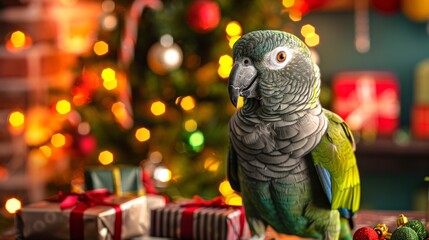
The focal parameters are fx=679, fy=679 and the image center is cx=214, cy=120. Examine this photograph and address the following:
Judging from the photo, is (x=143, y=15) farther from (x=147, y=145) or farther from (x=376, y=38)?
(x=376, y=38)

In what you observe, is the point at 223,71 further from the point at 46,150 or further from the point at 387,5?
the point at 387,5

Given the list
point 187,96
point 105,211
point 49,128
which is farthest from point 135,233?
point 49,128

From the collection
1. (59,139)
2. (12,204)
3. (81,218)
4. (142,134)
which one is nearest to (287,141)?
(81,218)

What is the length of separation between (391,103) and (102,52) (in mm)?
1508

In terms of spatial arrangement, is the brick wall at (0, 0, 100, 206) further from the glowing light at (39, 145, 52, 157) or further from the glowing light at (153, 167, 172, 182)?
the glowing light at (153, 167, 172, 182)

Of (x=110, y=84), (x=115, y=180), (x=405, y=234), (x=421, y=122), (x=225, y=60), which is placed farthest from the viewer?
(x=421, y=122)

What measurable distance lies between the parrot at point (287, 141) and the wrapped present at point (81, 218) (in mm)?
266

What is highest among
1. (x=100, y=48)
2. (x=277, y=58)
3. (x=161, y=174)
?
(x=100, y=48)

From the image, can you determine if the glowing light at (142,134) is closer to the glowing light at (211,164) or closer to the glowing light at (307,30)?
the glowing light at (211,164)

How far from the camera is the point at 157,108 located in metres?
2.43

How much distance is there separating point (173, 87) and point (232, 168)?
126 centimetres

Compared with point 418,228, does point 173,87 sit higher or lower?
higher

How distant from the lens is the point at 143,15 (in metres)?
2.42

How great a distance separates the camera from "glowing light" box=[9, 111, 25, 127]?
2803 millimetres
